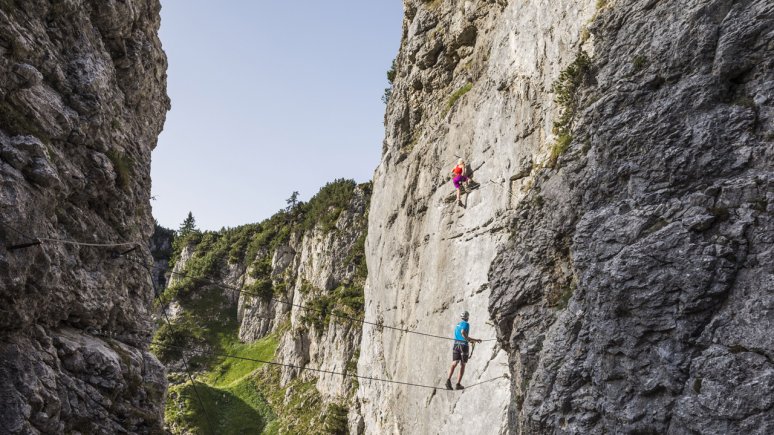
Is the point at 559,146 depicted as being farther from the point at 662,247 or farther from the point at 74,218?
the point at 74,218

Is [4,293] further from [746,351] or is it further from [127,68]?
[746,351]

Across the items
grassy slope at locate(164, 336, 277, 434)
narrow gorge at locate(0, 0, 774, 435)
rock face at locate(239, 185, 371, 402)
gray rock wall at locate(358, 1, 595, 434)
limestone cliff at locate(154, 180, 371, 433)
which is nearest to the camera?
narrow gorge at locate(0, 0, 774, 435)

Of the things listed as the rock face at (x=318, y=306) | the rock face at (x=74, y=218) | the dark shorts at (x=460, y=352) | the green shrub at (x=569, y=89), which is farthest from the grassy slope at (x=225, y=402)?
the green shrub at (x=569, y=89)

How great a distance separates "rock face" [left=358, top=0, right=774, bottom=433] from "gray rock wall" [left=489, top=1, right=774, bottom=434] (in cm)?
3

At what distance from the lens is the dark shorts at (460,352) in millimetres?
17516

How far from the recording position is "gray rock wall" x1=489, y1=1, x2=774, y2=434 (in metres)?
8.94

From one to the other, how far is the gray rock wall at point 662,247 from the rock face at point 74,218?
30.7 ft

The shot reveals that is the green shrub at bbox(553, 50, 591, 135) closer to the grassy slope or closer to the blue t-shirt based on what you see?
the blue t-shirt

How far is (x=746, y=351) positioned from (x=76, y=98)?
14.7 m

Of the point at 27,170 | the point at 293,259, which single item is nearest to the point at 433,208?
the point at 27,170

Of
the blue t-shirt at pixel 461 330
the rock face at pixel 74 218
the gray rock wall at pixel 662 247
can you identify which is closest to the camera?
the gray rock wall at pixel 662 247

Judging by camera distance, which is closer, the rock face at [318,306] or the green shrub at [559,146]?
the green shrub at [559,146]

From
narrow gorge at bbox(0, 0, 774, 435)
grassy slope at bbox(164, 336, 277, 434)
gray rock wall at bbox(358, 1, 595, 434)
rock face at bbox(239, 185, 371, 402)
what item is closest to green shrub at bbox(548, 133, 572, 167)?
narrow gorge at bbox(0, 0, 774, 435)

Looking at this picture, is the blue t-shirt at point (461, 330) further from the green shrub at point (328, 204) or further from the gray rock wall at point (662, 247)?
the green shrub at point (328, 204)
